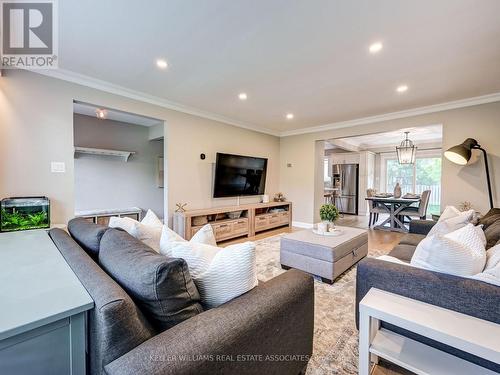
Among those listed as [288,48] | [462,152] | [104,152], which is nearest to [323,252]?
[288,48]

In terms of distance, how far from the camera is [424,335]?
114 cm

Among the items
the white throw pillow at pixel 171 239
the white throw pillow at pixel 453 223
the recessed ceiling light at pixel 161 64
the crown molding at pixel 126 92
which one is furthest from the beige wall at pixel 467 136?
the white throw pillow at pixel 171 239

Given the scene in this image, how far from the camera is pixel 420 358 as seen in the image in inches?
49.5

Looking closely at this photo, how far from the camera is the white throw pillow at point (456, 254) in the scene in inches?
52.2

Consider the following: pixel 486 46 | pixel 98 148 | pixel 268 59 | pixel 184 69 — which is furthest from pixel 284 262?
pixel 98 148

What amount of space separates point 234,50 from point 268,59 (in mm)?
390

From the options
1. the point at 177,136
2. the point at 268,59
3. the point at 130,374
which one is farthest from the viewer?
the point at 177,136

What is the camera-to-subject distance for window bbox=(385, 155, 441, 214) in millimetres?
7320

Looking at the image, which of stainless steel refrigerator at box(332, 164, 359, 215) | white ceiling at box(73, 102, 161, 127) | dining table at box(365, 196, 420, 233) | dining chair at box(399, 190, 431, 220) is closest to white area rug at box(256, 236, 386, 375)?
dining table at box(365, 196, 420, 233)

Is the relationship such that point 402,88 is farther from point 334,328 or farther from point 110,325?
point 110,325

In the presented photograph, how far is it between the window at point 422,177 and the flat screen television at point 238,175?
5.37 meters

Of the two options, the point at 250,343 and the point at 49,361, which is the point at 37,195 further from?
the point at 250,343

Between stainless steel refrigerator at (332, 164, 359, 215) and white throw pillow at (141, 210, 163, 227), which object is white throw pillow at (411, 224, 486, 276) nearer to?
white throw pillow at (141, 210, 163, 227)

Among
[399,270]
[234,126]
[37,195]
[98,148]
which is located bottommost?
[399,270]
